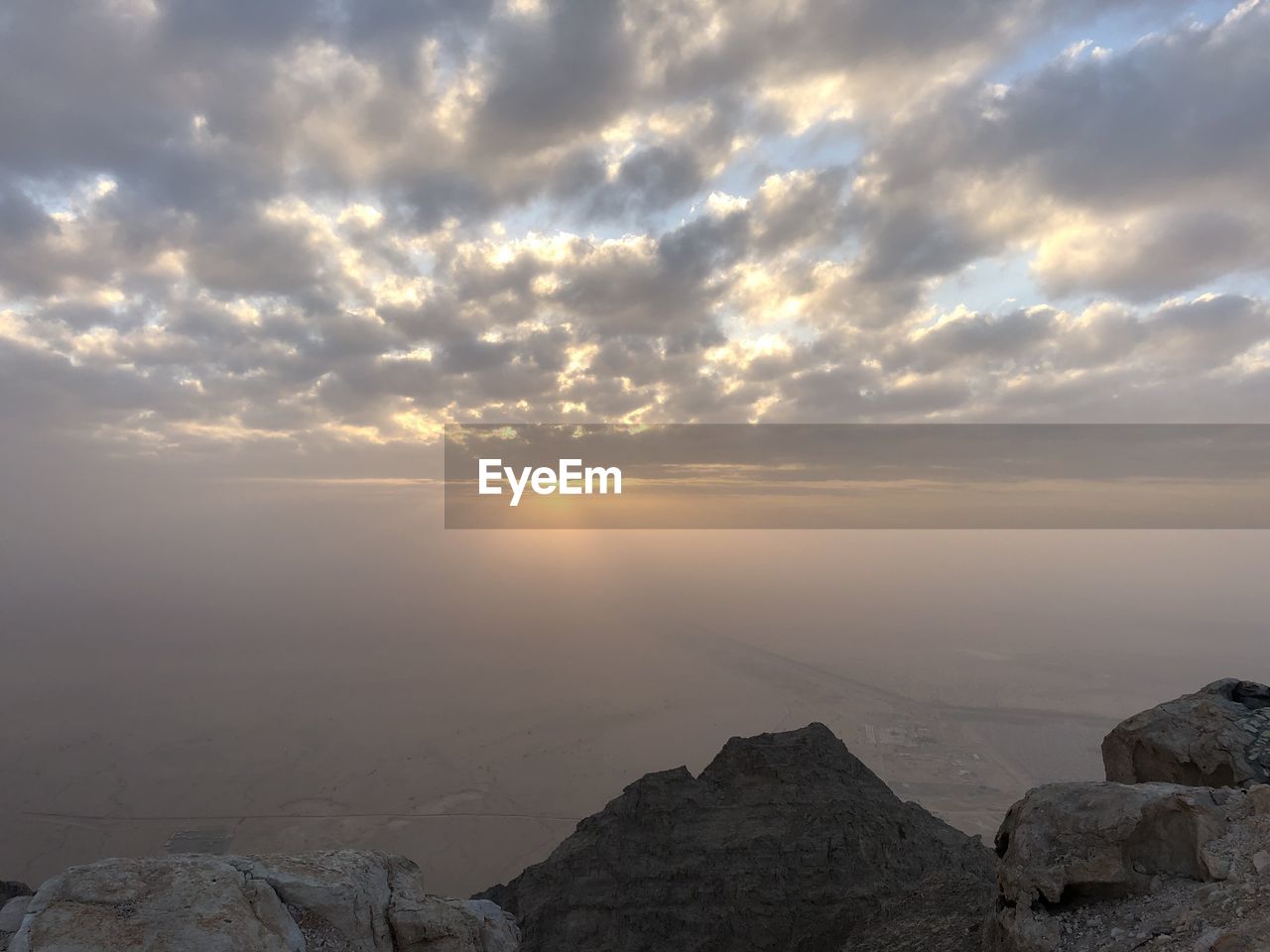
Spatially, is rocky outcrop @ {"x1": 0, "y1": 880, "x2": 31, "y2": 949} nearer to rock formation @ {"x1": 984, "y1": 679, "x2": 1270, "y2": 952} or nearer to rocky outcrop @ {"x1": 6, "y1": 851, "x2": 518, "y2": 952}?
rocky outcrop @ {"x1": 6, "y1": 851, "x2": 518, "y2": 952}

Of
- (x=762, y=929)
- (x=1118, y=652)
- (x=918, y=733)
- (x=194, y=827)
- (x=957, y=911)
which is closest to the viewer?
(x=957, y=911)

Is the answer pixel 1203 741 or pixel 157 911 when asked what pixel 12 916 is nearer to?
pixel 157 911

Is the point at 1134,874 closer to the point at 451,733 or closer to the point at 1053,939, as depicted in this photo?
the point at 1053,939

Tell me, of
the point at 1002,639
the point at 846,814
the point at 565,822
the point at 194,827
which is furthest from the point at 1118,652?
the point at 194,827

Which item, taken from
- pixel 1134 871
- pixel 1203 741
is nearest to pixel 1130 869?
pixel 1134 871

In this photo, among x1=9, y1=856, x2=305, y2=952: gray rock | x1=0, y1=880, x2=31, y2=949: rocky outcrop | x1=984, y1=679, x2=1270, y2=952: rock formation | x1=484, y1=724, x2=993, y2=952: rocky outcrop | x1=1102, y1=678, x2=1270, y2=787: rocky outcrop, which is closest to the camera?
x1=9, y1=856, x2=305, y2=952: gray rock

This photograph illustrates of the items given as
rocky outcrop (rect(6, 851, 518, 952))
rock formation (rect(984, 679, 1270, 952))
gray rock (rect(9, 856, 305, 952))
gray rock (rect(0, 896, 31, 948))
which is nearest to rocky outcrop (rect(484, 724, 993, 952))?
rock formation (rect(984, 679, 1270, 952))
